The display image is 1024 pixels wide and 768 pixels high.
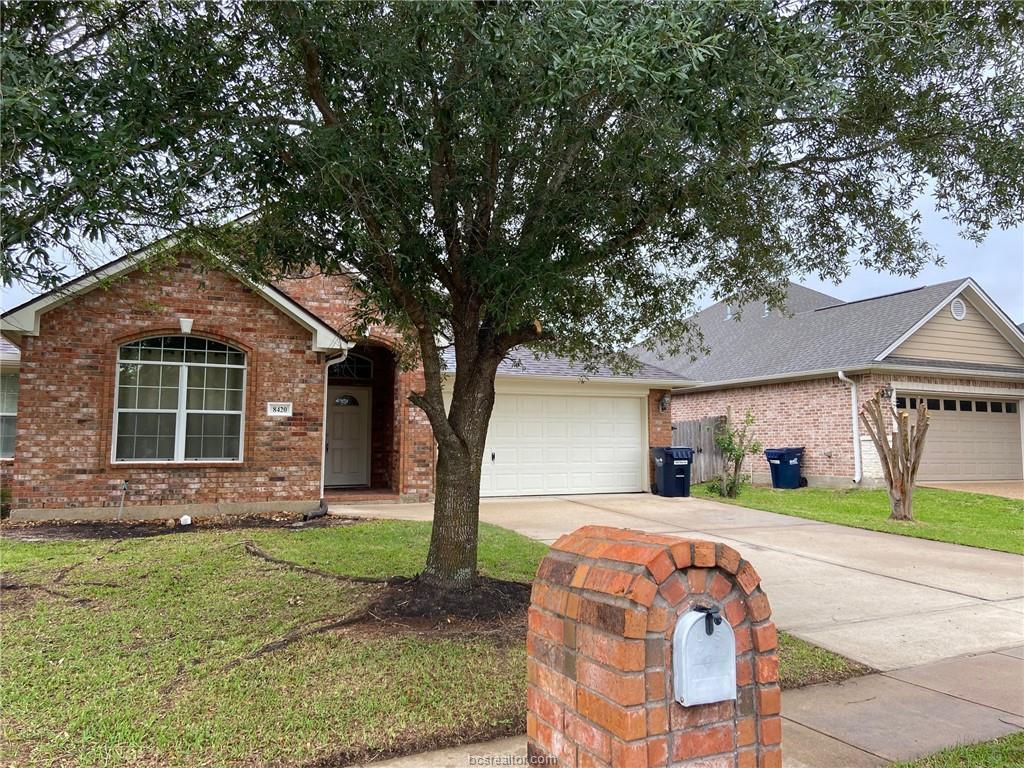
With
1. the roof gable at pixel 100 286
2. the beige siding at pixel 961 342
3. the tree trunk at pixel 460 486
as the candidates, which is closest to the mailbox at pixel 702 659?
the tree trunk at pixel 460 486

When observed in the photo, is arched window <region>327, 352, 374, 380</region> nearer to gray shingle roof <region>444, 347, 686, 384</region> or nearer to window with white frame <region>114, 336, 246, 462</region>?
gray shingle roof <region>444, 347, 686, 384</region>

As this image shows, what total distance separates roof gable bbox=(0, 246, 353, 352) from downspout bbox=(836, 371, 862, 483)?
11864 mm

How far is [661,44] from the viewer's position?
3.73 m

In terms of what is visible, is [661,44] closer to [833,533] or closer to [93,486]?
[833,533]

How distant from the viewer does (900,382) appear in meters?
16.3

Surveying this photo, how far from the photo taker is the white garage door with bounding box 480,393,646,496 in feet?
46.9

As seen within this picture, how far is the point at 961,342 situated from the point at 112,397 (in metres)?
19.1

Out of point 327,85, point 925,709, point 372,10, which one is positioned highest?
point 372,10

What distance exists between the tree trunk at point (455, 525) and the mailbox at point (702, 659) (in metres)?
3.93

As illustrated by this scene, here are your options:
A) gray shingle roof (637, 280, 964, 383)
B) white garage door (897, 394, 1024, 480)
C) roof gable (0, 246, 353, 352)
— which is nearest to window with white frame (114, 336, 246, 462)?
roof gable (0, 246, 353, 352)

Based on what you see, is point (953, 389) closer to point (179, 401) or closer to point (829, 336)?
point (829, 336)

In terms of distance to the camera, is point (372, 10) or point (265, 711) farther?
point (372, 10)

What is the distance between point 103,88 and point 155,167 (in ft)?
1.72

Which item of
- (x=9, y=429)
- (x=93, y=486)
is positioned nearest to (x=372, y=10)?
(x=93, y=486)
